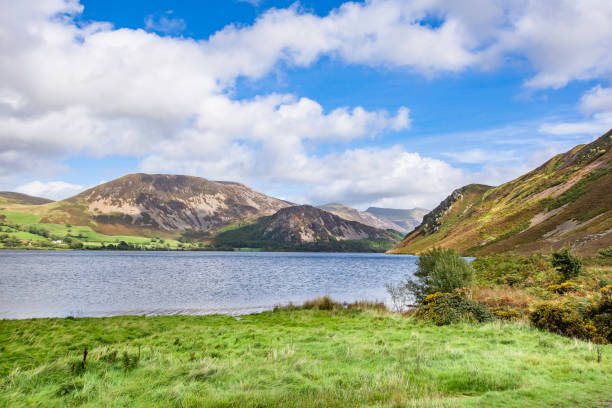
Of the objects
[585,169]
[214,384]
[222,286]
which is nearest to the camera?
[214,384]

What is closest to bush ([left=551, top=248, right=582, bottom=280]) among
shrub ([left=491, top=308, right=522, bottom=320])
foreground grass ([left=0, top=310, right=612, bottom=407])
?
shrub ([left=491, top=308, right=522, bottom=320])

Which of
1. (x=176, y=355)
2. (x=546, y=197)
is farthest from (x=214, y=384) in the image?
(x=546, y=197)

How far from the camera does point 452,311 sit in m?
23.0

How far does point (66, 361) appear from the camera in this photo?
12.0 meters

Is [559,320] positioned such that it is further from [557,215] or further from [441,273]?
[557,215]

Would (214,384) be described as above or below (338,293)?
above

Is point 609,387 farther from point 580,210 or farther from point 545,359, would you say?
point 580,210

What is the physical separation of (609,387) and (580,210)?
5051 inches

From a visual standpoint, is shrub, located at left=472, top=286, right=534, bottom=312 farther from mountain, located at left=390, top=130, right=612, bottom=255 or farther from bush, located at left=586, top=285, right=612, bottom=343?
mountain, located at left=390, top=130, right=612, bottom=255

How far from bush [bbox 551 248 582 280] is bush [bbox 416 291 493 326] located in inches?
679

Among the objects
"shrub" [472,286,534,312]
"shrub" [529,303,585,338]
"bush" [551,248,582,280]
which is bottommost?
"shrub" [472,286,534,312]

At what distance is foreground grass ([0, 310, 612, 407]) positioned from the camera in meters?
8.56

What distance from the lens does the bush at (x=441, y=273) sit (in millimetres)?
32188

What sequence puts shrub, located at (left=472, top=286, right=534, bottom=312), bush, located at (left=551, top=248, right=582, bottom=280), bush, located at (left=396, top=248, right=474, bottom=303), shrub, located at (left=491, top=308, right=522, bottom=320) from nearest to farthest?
shrub, located at (left=491, top=308, right=522, bottom=320) < shrub, located at (left=472, top=286, right=534, bottom=312) < bush, located at (left=396, top=248, right=474, bottom=303) < bush, located at (left=551, top=248, right=582, bottom=280)
